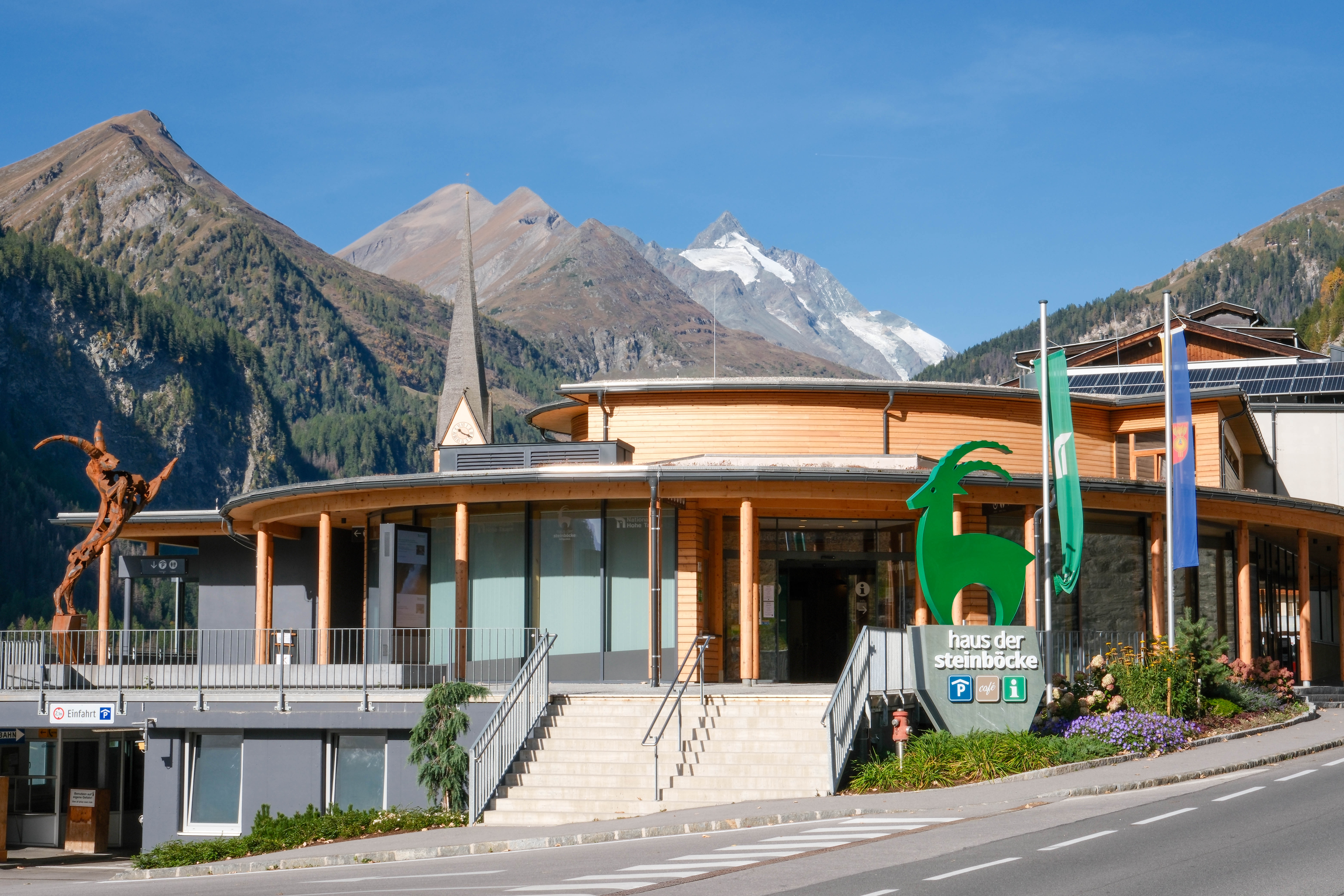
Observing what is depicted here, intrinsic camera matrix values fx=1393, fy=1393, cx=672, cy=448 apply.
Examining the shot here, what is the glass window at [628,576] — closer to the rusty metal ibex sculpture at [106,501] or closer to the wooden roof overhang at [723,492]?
the wooden roof overhang at [723,492]

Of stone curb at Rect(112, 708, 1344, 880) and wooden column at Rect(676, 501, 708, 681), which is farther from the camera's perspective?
wooden column at Rect(676, 501, 708, 681)

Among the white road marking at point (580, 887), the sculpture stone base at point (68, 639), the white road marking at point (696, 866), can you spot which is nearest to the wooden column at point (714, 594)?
the sculpture stone base at point (68, 639)

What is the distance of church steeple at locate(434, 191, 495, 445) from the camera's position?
54.3 meters

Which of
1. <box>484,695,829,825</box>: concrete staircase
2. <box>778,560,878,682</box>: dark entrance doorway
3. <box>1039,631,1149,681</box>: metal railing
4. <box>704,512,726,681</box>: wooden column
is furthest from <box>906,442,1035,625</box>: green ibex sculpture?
<box>704,512,726,681</box>: wooden column

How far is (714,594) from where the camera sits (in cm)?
2591

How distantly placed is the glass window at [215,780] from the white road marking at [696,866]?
1074 cm

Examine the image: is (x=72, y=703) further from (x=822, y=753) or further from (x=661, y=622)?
(x=822, y=753)

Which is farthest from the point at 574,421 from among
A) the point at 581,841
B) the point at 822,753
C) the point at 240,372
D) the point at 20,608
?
the point at 240,372

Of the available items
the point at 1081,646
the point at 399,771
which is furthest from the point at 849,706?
the point at 1081,646

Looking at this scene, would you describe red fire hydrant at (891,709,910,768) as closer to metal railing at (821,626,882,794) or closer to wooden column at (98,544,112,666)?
metal railing at (821,626,882,794)

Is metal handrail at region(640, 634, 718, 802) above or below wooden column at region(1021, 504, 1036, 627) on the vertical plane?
below

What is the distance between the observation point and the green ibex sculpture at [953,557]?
21188 millimetres

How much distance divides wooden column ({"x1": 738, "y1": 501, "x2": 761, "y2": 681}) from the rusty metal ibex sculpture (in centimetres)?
1141

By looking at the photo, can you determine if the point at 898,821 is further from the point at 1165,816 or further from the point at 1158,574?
the point at 1158,574
